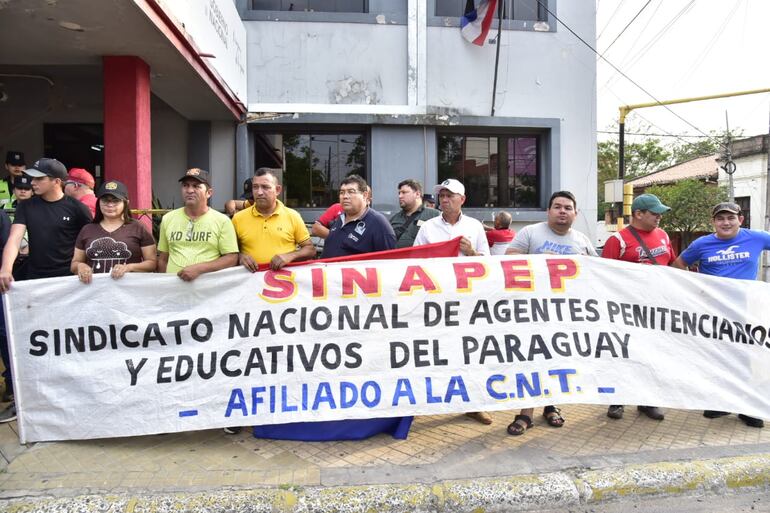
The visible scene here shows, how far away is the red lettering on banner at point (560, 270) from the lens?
422 cm

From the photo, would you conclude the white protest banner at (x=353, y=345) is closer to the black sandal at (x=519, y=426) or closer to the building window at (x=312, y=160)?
the black sandal at (x=519, y=426)

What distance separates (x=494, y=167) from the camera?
1048cm

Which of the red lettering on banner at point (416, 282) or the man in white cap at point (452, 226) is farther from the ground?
the man in white cap at point (452, 226)

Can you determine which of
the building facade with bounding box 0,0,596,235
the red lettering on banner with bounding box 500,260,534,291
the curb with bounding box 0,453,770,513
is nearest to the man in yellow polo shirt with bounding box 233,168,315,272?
the red lettering on banner with bounding box 500,260,534,291

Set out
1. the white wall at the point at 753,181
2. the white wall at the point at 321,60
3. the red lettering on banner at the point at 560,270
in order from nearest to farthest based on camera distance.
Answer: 1. the red lettering on banner at the point at 560,270
2. the white wall at the point at 321,60
3. the white wall at the point at 753,181

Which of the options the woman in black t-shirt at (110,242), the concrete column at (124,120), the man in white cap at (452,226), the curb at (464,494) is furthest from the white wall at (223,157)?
the curb at (464,494)

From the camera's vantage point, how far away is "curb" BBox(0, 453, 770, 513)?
10.1 feet

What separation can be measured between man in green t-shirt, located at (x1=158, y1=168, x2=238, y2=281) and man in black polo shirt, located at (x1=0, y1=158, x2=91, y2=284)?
3.03ft

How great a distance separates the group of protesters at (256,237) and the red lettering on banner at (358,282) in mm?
363

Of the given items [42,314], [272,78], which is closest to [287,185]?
[272,78]

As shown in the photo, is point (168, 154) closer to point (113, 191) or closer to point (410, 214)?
point (410, 214)

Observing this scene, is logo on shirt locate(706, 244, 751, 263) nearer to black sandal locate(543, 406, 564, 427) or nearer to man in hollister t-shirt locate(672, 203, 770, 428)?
man in hollister t-shirt locate(672, 203, 770, 428)

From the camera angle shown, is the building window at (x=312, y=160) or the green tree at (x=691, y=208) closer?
the building window at (x=312, y=160)

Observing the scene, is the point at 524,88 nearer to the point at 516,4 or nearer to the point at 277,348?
the point at 516,4
